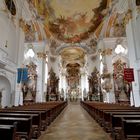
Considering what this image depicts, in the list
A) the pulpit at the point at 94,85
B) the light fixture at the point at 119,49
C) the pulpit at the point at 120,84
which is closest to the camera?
the pulpit at the point at 120,84

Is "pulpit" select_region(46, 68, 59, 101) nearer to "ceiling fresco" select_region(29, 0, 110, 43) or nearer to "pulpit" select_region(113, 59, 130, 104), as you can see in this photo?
"ceiling fresco" select_region(29, 0, 110, 43)

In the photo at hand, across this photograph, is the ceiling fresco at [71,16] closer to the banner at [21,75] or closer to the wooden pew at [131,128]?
the banner at [21,75]

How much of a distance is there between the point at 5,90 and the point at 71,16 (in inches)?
446

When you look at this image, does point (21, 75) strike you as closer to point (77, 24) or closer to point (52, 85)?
point (77, 24)

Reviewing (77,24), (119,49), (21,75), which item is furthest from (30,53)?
(119,49)

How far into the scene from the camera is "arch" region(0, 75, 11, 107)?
856 cm

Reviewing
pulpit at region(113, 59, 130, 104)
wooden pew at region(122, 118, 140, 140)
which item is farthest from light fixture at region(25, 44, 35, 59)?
wooden pew at region(122, 118, 140, 140)

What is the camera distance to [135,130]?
2.65 meters

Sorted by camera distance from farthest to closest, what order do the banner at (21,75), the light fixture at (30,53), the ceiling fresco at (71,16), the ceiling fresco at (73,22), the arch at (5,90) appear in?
the light fixture at (30,53) < the ceiling fresco at (71,16) < the ceiling fresco at (73,22) < the banner at (21,75) < the arch at (5,90)

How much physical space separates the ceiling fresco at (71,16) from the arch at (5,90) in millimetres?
6934

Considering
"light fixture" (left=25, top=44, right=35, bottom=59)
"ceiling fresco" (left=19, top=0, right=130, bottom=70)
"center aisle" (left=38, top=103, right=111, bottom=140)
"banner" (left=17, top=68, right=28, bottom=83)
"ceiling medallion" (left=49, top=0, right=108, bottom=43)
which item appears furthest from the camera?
"light fixture" (left=25, top=44, right=35, bottom=59)

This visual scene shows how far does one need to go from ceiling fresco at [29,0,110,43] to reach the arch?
6.93 meters

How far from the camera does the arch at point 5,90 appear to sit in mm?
8562

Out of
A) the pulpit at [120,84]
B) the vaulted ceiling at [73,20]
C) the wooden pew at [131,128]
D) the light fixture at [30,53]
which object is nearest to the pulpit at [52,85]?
the vaulted ceiling at [73,20]
